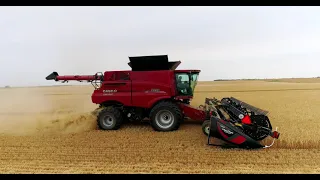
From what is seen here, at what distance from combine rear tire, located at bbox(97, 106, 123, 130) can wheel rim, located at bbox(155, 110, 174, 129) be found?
4.19ft

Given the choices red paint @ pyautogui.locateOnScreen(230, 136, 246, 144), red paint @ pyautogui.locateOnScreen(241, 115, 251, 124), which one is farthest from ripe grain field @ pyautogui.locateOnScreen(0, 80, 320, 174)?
red paint @ pyautogui.locateOnScreen(241, 115, 251, 124)

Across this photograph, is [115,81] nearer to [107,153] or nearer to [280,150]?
[107,153]

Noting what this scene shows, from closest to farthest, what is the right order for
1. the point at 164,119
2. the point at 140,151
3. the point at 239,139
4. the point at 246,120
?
the point at 239,139 → the point at 140,151 → the point at 246,120 → the point at 164,119

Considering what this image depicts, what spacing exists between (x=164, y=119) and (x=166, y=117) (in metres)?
0.09

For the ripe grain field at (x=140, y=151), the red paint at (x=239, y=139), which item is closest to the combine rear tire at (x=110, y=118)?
the ripe grain field at (x=140, y=151)

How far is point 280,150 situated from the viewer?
21.3 ft

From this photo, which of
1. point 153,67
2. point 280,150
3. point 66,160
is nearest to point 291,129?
point 280,150

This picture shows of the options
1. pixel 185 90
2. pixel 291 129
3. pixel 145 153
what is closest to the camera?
pixel 145 153

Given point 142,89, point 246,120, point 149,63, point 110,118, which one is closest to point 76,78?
point 110,118

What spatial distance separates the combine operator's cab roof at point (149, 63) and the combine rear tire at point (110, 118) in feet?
5.11

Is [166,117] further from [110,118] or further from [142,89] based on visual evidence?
[110,118]

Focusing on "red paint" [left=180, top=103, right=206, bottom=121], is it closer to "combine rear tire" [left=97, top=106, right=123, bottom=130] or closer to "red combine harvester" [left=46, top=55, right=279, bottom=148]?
"red combine harvester" [left=46, top=55, right=279, bottom=148]

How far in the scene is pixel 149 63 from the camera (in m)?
9.23

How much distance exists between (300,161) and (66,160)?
4.94 meters
